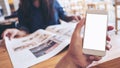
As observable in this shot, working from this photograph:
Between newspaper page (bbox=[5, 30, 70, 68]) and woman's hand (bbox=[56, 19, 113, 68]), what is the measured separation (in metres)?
0.08

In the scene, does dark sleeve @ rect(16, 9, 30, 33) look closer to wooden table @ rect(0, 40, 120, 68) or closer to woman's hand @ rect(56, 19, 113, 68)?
wooden table @ rect(0, 40, 120, 68)

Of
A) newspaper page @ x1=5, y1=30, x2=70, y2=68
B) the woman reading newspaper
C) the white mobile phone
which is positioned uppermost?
the white mobile phone

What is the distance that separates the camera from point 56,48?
58 cm

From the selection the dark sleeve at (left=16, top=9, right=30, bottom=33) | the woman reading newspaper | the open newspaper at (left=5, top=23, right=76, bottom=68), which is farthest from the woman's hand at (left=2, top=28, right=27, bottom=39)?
the woman reading newspaper

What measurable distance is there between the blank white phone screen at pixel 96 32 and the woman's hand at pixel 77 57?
0.13ft

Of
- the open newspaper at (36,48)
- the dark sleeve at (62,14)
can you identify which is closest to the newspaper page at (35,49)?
the open newspaper at (36,48)

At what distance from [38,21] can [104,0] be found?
0.61 meters

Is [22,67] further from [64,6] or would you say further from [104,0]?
[104,0]

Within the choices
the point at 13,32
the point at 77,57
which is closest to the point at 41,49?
the point at 77,57

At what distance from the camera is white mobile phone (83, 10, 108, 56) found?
0.39 m

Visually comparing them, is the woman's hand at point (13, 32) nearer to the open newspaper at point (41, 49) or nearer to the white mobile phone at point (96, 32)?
the open newspaper at point (41, 49)

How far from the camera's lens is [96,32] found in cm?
39

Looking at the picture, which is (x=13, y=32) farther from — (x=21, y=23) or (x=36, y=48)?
(x=36, y=48)

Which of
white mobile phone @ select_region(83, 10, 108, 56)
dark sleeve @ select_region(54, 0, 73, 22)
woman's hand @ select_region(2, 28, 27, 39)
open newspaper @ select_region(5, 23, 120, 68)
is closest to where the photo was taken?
white mobile phone @ select_region(83, 10, 108, 56)
